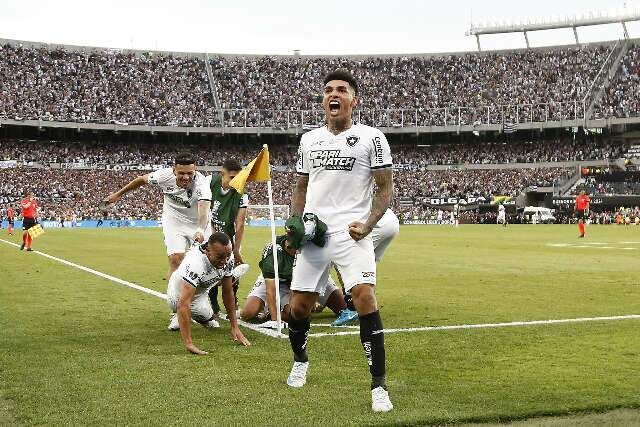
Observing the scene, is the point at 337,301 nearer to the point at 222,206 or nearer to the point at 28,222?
the point at 222,206

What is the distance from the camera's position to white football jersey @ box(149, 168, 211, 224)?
9992 mm

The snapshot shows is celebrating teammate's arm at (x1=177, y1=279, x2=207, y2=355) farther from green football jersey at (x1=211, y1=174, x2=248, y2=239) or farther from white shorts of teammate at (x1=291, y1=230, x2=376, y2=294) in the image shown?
green football jersey at (x1=211, y1=174, x2=248, y2=239)

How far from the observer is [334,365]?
7.14 metres

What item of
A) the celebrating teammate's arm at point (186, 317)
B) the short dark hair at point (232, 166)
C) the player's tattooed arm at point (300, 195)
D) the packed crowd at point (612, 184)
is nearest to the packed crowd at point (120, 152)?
the packed crowd at point (612, 184)

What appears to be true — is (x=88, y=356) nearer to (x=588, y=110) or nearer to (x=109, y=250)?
(x=109, y=250)

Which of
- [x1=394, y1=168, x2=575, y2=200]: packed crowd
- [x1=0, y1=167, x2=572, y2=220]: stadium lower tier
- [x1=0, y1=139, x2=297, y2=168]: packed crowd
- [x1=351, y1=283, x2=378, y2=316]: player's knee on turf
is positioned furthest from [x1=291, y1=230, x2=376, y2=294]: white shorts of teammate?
[x1=0, y1=139, x2=297, y2=168]: packed crowd

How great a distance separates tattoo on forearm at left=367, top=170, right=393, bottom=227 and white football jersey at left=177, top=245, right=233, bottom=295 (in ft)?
9.41

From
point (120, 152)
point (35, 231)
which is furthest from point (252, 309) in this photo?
point (120, 152)

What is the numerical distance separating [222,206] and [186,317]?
277 centimetres

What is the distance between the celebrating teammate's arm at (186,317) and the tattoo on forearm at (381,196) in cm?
270

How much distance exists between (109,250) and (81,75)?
54.0 meters

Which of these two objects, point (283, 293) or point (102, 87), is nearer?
point (283, 293)

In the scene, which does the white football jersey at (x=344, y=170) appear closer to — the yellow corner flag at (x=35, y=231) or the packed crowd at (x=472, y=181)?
the yellow corner flag at (x=35, y=231)

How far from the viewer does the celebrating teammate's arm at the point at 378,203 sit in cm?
594
